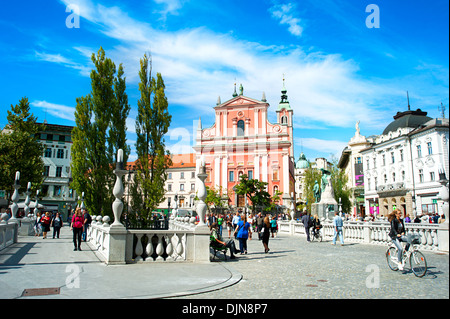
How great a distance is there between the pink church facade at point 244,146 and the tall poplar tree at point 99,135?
4342 cm

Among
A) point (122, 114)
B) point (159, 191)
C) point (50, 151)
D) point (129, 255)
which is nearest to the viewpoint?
point (129, 255)

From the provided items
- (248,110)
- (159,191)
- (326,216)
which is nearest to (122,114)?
(159,191)

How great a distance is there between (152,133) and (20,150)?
668 inches

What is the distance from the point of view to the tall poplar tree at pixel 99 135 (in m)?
19.4

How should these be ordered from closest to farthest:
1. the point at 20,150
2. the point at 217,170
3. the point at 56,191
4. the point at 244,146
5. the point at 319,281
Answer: the point at 319,281, the point at 20,150, the point at 56,191, the point at 244,146, the point at 217,170

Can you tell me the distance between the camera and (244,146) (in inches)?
2581

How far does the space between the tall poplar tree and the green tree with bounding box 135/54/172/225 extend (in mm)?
2242

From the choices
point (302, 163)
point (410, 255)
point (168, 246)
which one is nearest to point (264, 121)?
point (168, 246)

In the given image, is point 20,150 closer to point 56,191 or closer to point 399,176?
point 56,191

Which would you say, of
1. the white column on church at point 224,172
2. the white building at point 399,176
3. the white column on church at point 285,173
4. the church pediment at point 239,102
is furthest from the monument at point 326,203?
the church pediment at point 239,102

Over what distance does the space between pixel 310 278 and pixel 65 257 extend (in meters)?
8.16
